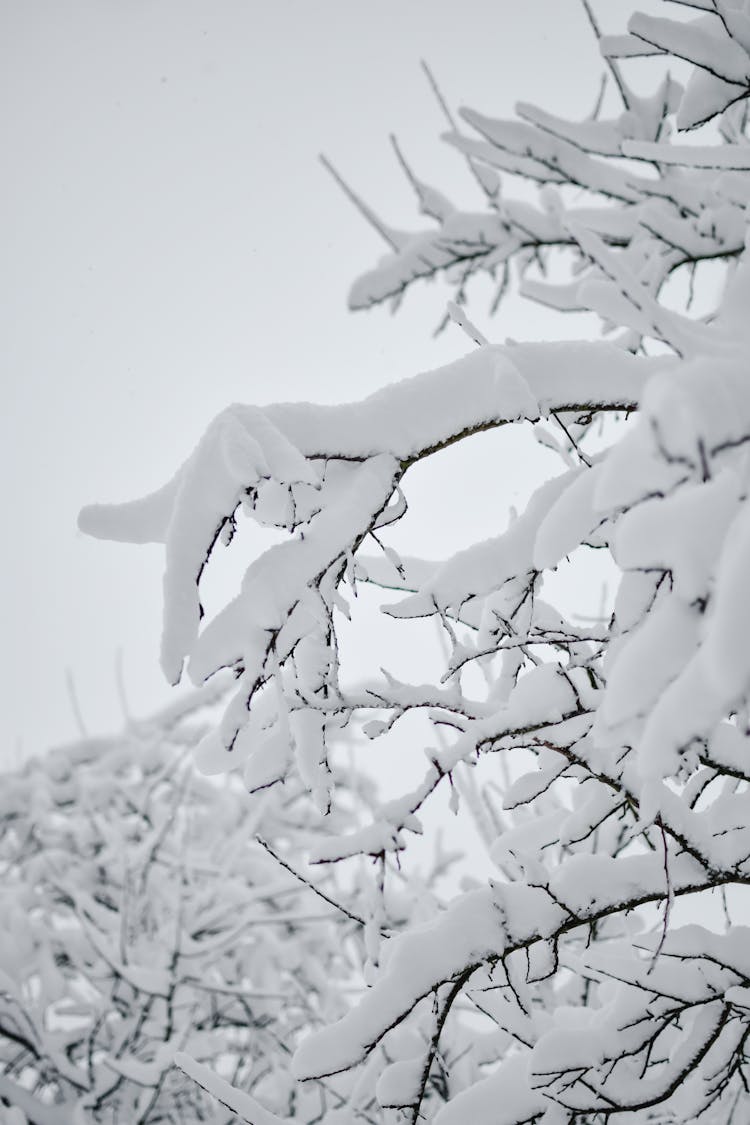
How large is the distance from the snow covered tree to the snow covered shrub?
1.94 metres

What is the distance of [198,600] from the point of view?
101 cm

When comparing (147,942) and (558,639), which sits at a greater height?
(147,942)

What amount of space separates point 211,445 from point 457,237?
1985 millimetres

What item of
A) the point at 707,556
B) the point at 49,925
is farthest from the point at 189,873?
the point at 707,556

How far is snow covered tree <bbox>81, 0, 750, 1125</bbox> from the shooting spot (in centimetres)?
64

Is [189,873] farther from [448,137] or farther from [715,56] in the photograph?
[715,56]

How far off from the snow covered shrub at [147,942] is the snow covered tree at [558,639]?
1938 mm

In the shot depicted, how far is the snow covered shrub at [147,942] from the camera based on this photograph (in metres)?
3.79

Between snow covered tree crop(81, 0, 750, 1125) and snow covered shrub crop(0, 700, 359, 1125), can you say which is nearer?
snow covered tree crop(81, 0, 750, 1125)

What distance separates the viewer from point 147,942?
477 centimetres

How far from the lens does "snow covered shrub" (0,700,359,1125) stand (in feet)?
12.4

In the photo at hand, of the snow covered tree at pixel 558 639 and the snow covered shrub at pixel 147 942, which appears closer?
the snow covered tree at pixel 558 639

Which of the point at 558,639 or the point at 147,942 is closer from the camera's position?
the point at 558,639

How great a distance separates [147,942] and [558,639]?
14.6 ft
